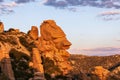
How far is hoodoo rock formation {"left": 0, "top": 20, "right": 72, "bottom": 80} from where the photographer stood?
290 feet

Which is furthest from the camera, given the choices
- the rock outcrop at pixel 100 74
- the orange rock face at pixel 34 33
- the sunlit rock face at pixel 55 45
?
the orange rock face at pixel 34 33

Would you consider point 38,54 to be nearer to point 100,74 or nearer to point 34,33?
point 100,74

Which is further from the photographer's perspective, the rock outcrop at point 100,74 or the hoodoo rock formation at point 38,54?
the hoodoo rock formation at point 38,54

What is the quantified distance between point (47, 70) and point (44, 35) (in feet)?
31.2

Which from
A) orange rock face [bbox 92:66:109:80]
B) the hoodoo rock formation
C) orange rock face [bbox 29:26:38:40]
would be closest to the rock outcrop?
orange rock face [bbox 92:66:109:80]

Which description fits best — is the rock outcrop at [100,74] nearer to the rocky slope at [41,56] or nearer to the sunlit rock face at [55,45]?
the rocky slope at [41,56]

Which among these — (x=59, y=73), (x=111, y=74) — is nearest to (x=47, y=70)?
(x=59, y=73)

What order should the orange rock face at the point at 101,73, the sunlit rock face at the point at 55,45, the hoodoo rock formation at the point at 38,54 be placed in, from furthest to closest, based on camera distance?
the sunlit rock face at the point at 55,45, the hoodoo rock formation at the point at 38,54, the orange rock face at the point at 101,73

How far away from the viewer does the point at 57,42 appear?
98.0 m

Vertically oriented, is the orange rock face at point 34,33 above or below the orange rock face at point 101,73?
above

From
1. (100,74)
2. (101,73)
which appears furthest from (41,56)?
(100,74)

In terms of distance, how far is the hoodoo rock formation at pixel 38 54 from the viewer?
88.5 m

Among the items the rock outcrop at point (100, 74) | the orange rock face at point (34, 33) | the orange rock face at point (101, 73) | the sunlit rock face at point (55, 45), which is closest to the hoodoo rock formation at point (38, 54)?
the sunlit rock face at point (55, 45)

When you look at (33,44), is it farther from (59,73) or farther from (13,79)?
(13,79)
